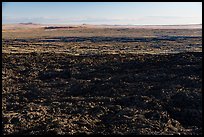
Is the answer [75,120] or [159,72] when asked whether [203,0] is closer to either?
[75,120]

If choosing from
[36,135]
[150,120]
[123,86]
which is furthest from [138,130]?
[123,86]

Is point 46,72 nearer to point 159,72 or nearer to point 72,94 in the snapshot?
point 72,94

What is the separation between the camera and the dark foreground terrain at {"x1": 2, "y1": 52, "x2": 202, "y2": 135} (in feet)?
31.3

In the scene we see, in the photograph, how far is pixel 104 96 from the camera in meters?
12.3

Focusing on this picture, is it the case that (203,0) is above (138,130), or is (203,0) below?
above

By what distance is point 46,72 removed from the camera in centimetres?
1594

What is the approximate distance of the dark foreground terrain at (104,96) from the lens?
9555 millimetres

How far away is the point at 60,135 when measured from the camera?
8.98 metres

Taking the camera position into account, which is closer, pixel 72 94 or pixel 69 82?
pixel 72 94

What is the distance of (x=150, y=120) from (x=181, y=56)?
810cm

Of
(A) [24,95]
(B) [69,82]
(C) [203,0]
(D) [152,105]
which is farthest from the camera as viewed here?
(B) [69,82]

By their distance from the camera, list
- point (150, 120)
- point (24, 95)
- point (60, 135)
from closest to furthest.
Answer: point (60, 135) → point (150, 120) → point (24, 95)

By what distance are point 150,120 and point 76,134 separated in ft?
6.90

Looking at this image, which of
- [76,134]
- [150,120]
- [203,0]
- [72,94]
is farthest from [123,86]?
[203,0]
